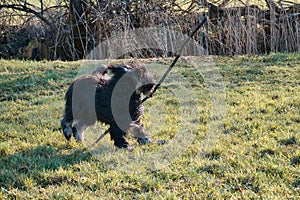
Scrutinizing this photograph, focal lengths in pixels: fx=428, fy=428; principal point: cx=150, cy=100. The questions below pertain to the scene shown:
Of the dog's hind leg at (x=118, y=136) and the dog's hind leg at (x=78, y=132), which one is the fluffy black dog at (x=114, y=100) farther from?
the dog's hind leg at (x=78, y=132)

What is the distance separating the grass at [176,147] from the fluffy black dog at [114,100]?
0.29m

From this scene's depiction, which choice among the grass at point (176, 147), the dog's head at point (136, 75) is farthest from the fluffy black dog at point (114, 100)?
the grass at point (176, 147)

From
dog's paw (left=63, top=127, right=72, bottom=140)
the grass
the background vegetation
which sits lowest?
the grass

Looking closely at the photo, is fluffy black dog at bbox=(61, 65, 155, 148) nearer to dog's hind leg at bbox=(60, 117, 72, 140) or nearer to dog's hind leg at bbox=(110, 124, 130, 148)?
dog's hind leg at bbox=(110, 124, 130, 148)

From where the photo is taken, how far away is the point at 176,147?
5.17 m

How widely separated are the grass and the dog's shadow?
1 cm

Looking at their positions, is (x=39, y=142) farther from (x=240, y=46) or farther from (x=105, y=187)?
(x=240, y=46)

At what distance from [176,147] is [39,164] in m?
1.61

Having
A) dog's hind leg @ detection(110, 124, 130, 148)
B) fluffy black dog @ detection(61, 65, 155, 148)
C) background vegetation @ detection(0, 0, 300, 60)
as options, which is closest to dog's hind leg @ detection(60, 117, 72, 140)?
fluffy black dog @ detection(61, 65, 155, 148)

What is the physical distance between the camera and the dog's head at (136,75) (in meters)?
5.08

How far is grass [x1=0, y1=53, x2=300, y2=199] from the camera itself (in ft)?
13.4

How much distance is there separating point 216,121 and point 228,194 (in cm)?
238

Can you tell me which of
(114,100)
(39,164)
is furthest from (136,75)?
(39,164)

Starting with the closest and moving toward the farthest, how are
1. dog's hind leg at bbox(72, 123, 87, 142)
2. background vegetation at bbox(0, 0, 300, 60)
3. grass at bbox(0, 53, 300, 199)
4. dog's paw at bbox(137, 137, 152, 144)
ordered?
grass at bbox(0, 53, 300, 199), dog's paw at bbox(137, 137, 152, 144), dog's hind leg at bbox(72, 123, 87, 142), background vegetation at bbox(0, 0, 300, 60)
